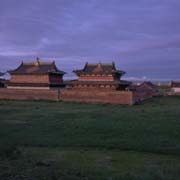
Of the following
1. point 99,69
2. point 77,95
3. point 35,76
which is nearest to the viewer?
point 77,95

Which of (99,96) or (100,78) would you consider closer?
(99,96)

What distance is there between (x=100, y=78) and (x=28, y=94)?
35.0 feet

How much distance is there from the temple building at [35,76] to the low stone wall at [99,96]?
6900mm

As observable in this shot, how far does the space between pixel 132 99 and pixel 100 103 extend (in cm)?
355

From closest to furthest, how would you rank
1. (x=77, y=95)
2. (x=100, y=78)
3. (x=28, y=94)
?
1. (x=77, y=95)
2. (x=28, y=94)
3. (x=100, y=78)

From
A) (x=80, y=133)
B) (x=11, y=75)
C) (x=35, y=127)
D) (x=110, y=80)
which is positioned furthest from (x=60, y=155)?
(x=11, y=75)

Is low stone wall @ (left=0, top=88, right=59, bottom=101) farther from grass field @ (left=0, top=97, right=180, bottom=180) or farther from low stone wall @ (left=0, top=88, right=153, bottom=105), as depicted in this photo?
grass field @ (left=0, top=97, right=180, bottom=180)

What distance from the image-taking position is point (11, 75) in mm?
49750

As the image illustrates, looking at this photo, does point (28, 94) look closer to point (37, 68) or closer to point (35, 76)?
point (35, 76)

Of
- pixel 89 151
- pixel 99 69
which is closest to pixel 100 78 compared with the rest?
pixel 99 69

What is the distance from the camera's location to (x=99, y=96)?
39.7m

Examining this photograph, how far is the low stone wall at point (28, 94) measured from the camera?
42062 millimetres

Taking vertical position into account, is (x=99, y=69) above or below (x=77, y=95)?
above

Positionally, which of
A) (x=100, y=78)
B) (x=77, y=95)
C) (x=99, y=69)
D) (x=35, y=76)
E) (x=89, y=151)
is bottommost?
(x=89, y=151)
